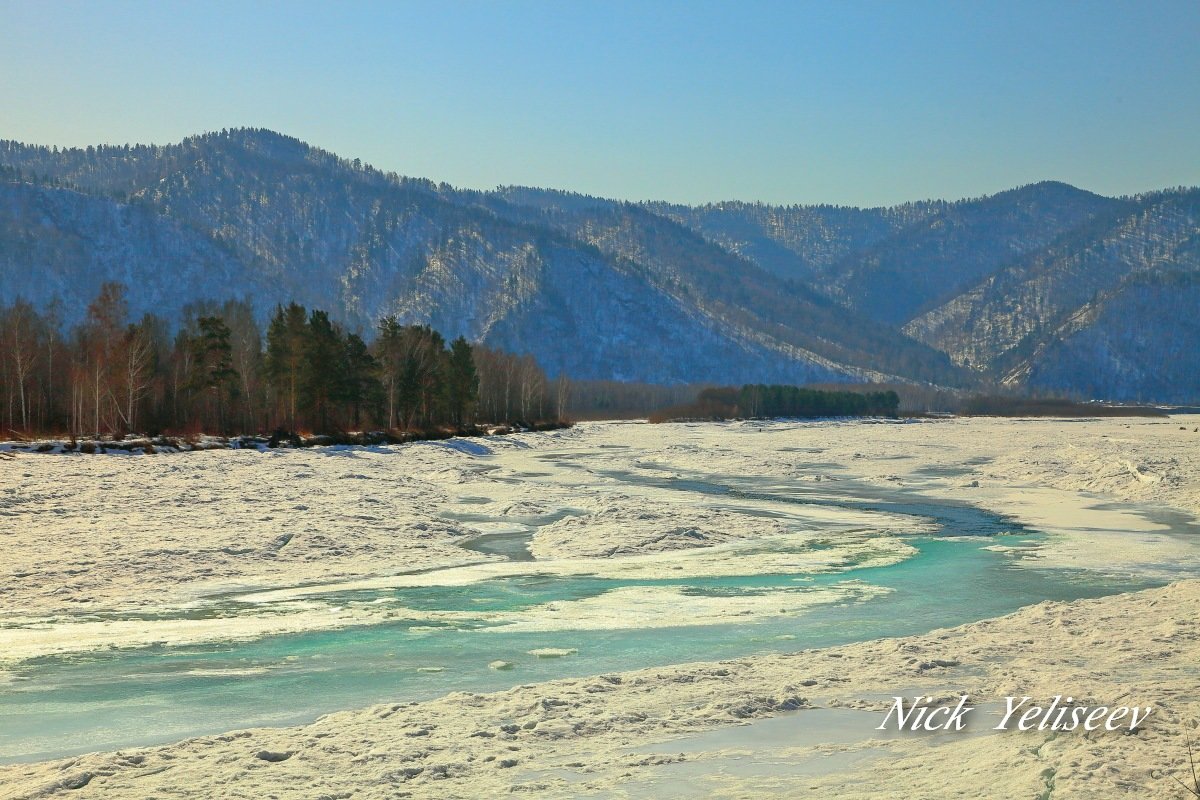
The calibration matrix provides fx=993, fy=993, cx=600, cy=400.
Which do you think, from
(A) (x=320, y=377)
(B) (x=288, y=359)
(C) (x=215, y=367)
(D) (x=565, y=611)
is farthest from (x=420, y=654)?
(C) (x=215, y=367)

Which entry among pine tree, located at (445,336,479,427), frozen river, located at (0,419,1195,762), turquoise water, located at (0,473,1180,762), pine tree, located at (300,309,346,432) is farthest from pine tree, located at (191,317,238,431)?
turquoise water, located at (0,473,1180,762)

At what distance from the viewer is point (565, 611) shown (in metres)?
18.5

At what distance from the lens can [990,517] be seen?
35.8 m

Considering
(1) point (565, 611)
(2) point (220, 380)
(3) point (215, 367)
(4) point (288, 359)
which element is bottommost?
(1) point (565, 611)

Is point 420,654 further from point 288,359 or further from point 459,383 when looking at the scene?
point 459,383

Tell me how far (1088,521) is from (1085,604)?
17.9 m

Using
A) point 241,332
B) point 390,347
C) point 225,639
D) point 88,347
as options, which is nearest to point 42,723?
point 225,639

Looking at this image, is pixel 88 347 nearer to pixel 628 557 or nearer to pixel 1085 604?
pixel 628 557

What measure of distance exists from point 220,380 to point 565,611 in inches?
2554

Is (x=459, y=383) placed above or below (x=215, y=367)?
below

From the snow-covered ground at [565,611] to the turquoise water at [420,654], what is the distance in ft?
2.79

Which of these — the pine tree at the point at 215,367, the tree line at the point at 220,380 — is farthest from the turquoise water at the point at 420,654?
the pine tree at the point at 215,367

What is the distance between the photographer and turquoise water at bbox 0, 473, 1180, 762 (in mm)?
11828

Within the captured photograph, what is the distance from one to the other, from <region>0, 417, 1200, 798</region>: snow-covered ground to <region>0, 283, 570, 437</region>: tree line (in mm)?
24914
